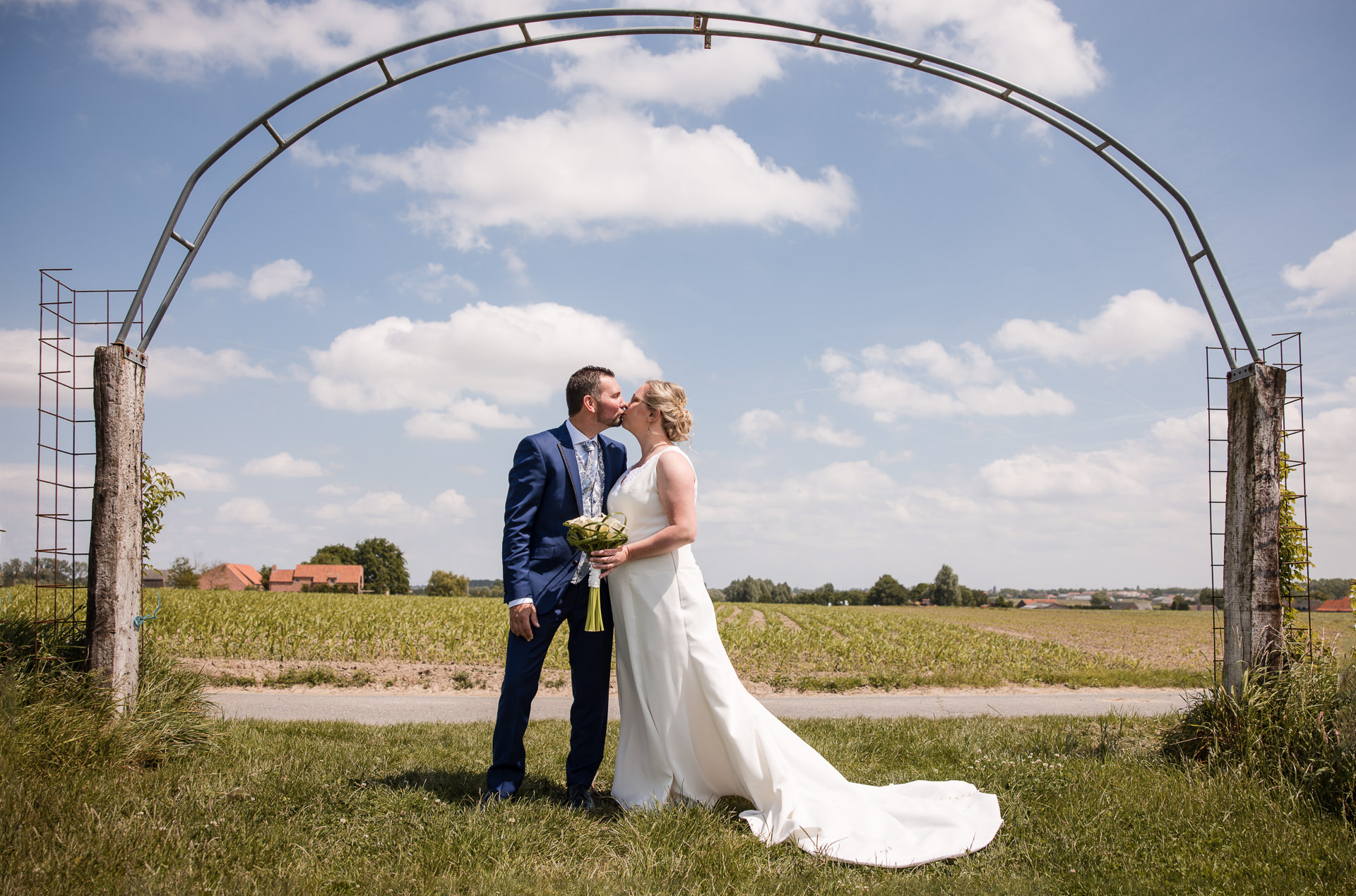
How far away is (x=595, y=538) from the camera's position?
13.8 ft

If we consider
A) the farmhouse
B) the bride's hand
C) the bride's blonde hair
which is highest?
the bride's blonde hair

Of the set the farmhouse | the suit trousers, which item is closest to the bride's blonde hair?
the suit trousers

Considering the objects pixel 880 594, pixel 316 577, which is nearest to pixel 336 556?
pixel 316 577

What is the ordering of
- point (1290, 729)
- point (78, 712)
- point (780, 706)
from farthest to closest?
1. point (780, 706)
2. point (1290, 729)
3. point (78, 712)

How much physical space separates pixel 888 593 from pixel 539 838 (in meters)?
88.0

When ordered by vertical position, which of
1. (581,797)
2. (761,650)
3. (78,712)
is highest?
(78,712)

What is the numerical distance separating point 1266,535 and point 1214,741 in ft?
5.48

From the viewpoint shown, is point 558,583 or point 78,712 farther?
point 78,712

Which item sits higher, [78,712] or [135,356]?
[135,356]

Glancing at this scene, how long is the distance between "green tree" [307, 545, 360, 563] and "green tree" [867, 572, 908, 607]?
58477mm

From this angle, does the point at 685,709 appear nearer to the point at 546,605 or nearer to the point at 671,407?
the point at 546,605

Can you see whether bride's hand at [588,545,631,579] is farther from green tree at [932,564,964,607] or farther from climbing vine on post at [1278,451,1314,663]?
green tree at [932,564,964,607]

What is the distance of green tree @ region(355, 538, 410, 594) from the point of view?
273ft

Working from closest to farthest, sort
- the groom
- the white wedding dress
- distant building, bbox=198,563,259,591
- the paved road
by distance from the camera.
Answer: the white wedding dress → the groom → the paved road → distant building, bbox=198,563,259,591
